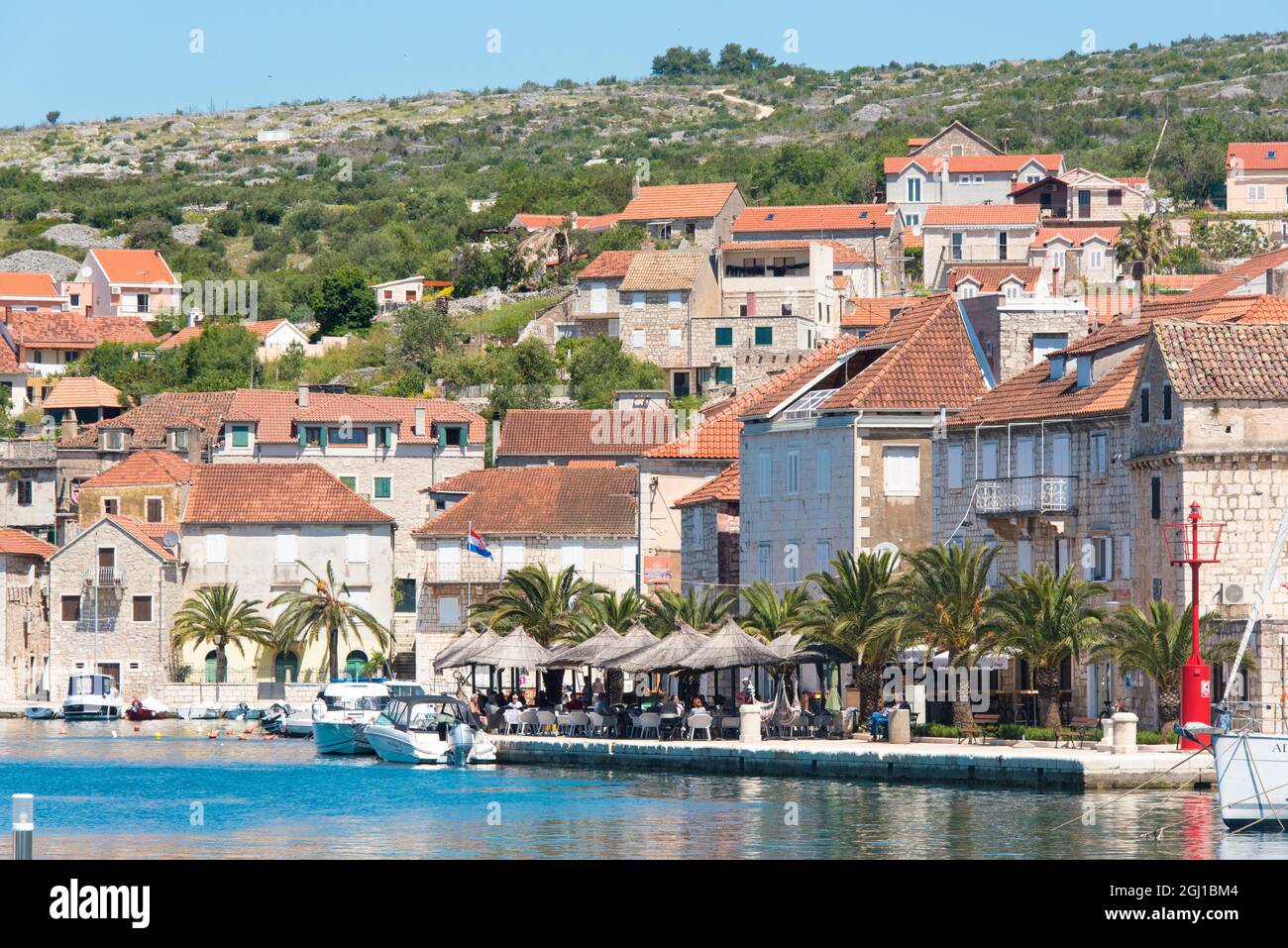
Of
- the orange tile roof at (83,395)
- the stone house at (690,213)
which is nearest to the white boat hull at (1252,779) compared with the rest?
the orange tile roof at (83,395)

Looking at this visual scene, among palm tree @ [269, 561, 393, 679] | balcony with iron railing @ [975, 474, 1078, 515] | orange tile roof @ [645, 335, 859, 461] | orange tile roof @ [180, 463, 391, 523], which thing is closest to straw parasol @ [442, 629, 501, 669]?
orange tile roof @ [645, 335, 859, 461]

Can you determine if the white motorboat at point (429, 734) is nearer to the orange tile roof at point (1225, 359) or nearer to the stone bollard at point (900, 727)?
the stone bollard at point (900, 727)

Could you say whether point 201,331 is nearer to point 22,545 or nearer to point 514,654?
point 22,545

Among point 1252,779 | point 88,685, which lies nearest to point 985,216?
point 88,685

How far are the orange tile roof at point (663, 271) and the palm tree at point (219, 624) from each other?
4065 cm

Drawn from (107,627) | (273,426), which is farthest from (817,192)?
(107,627)

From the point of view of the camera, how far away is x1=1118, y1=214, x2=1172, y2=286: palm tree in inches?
5271

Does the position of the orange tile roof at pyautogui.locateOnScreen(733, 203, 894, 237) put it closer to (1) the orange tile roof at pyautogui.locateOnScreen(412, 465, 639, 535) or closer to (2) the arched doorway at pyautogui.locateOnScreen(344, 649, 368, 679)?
(1) the orange tile roof at pyautogui.locateOnScreen(412, 465, 639, 535)

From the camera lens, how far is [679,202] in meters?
154

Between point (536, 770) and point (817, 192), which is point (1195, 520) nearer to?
point (536, 770)

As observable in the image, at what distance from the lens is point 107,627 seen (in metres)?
100

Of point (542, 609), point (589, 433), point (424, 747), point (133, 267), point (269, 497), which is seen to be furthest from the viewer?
point (133, 267)

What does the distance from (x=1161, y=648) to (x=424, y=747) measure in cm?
2289

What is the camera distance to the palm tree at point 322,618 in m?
98.4
